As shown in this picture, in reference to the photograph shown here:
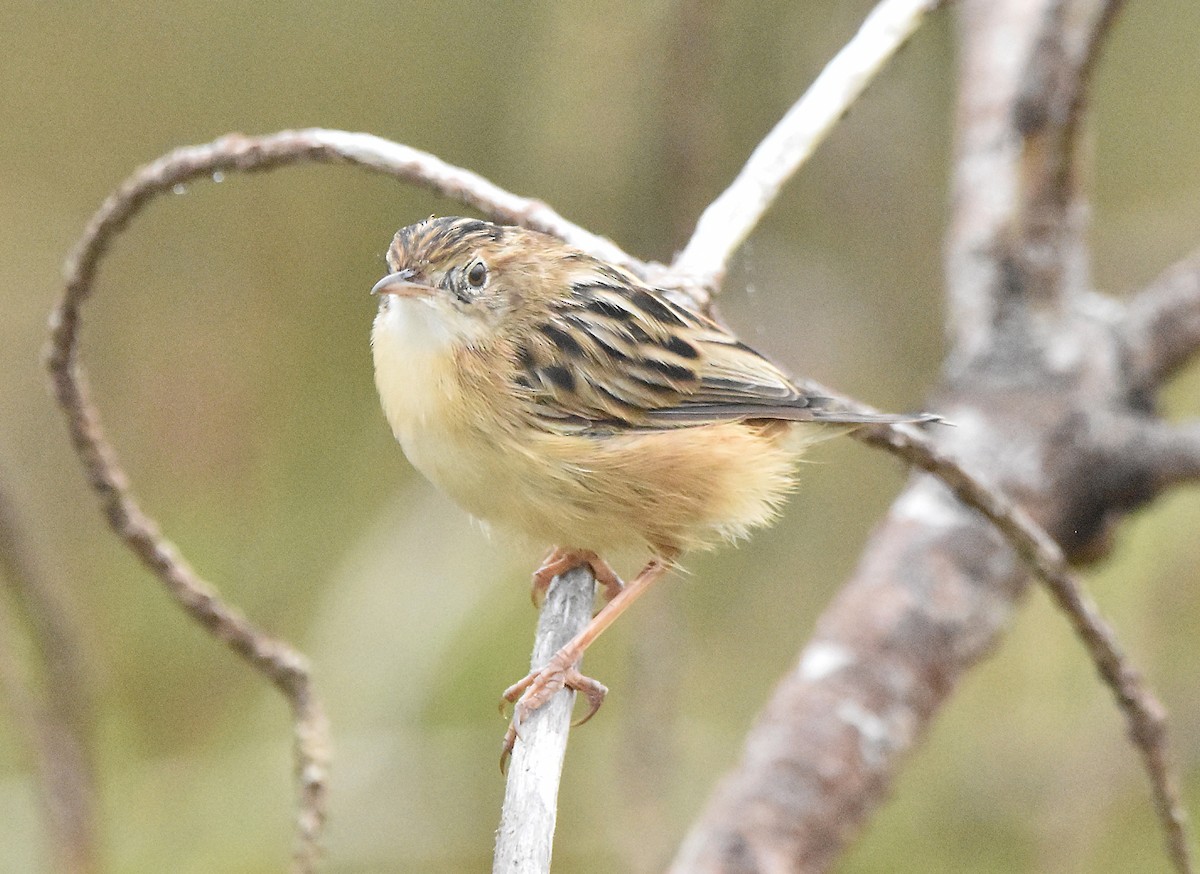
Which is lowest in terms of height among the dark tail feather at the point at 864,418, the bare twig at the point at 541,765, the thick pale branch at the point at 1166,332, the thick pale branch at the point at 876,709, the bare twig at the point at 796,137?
the bare twig at the point at 541,765

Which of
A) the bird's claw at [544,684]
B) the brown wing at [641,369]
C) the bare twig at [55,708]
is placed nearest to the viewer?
the bird's claw at [544,684]

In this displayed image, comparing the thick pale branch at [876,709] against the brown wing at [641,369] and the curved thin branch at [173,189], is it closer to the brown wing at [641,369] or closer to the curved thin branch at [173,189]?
the brown wing at [641,369]

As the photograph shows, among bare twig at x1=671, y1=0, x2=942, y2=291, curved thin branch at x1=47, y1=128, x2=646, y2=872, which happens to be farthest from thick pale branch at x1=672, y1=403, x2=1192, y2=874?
curved thin branch at x1=47, y1=128, x2=646, y2=872

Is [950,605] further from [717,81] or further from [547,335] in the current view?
[717,81]

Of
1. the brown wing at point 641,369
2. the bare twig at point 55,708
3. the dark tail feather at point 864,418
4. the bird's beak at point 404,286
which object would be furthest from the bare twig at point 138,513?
the dark tail feather at point 864,418

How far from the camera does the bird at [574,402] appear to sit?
3.55 metres

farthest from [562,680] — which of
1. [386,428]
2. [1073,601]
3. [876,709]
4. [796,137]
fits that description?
[386,428]

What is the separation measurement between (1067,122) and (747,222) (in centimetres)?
172

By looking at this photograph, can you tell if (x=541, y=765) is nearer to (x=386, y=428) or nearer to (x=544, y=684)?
(x=544, y=684)

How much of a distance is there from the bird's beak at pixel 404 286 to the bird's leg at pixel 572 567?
0.75 m

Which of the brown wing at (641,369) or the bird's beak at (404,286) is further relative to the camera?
the brown wing at (641,369)

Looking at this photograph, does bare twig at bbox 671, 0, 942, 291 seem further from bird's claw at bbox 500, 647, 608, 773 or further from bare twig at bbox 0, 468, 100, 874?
bare twig at bbox 0, 468, 100, 874

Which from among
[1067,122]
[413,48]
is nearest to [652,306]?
[1067,122]

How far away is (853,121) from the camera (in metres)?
7.02
